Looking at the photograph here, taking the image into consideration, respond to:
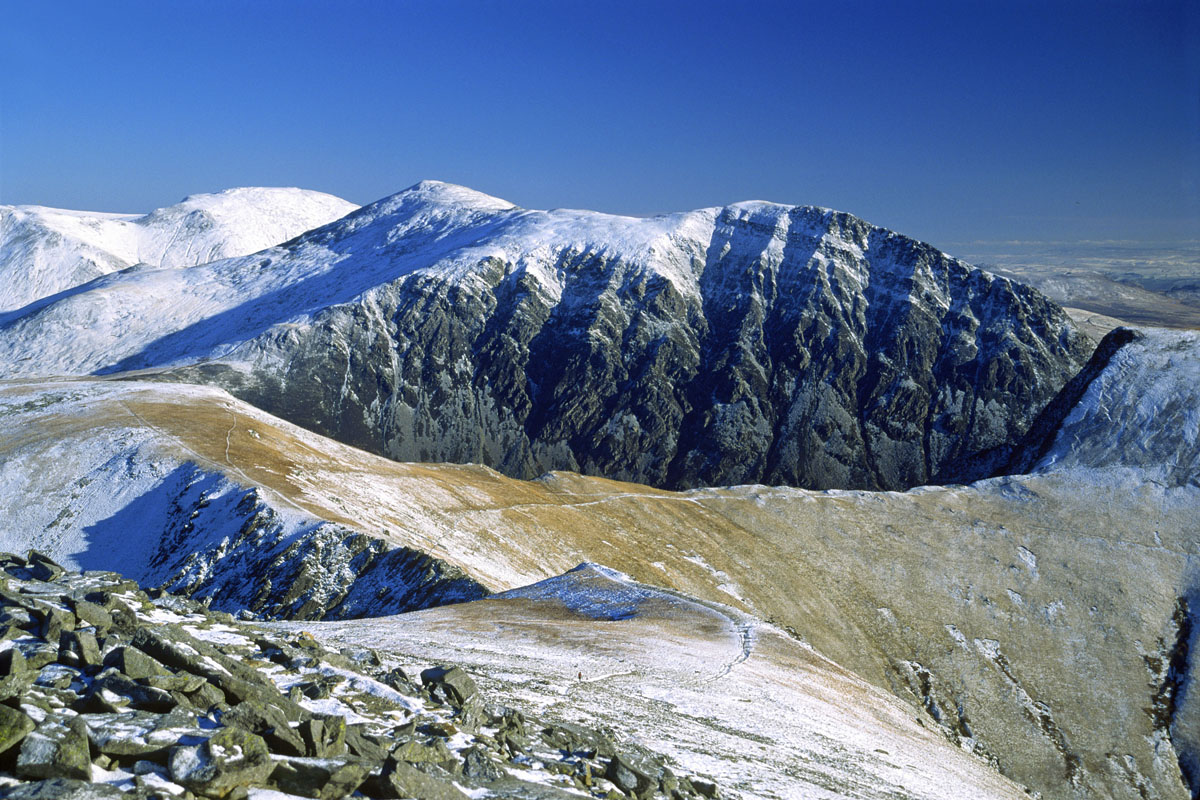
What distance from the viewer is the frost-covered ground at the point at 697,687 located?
2520cm

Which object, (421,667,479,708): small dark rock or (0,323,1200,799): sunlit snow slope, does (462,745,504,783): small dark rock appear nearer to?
(421,667,479,708): small dark rock

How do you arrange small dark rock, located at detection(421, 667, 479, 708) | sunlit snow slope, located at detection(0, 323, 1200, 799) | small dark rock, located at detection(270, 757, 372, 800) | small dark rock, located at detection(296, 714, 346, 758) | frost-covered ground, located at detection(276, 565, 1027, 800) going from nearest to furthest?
small dark rock, located at detection(270, 757, 372, 800) < small dark rock, located at detection(296, 714, 346, 758) < small dark rock, located at detection(421, 667, 479, 708) < frost-covered ground, located at detection(276, 565, 1027, 800) < sunlit snow slope, located at detection(0, 323, 1200, 799)

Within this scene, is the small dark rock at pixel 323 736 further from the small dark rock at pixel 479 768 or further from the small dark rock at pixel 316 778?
the small dark rock at pixel 479 768

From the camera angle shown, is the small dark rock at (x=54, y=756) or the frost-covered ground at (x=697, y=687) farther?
the frost-covered ground at (x=697, y=687)

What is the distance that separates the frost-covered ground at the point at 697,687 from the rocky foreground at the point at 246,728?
464 centimetres

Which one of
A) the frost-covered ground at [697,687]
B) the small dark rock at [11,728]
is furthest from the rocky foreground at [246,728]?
the frost-covered ground at [697,687]

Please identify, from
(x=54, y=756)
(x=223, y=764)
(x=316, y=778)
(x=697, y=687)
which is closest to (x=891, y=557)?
(x=697, y=687)

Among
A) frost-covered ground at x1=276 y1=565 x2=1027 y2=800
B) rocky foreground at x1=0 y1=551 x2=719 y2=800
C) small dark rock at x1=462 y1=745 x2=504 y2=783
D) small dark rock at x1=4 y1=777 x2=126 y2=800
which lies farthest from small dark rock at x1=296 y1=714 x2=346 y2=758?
frost-covered ground at x1=276 y1=565 x2=1027 y2=800

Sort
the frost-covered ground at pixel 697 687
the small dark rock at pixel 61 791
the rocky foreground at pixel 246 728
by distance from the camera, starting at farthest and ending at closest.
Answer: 1. the frost-covered ground at pixel 697 687
2. the rocky foreground at pixel 246 728
3. the small dark rock at pixel 61 791

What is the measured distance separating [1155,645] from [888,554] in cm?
3079

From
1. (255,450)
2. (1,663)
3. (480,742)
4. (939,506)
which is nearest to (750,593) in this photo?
(939,506)

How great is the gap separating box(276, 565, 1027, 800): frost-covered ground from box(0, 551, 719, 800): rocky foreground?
464cm

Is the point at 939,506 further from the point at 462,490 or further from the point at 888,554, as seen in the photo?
the point at 462,490

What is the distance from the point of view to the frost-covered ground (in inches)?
992
